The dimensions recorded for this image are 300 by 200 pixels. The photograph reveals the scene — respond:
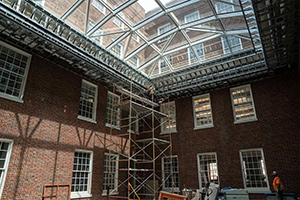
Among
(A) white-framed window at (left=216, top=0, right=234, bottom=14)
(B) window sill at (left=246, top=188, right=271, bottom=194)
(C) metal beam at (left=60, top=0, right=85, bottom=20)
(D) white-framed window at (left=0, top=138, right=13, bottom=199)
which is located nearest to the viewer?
(D) white-framed window at (left=0, top=138, right=13, bottom=199)

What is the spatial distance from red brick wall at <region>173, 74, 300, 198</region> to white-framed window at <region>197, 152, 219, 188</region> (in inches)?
10.8

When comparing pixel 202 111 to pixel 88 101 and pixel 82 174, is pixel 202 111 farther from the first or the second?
pixel 82 174

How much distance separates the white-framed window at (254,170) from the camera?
38.4 ft

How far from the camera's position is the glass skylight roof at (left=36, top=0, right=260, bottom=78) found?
29.8ft

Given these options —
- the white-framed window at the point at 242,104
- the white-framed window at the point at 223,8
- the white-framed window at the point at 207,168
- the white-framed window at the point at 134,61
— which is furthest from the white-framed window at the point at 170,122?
the white-framed window at the point at 223,8

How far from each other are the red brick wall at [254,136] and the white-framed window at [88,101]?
6.10 meters

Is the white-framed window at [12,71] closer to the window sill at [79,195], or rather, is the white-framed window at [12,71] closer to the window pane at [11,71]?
the window pane at [11,71]

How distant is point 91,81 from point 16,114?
4.78 meters

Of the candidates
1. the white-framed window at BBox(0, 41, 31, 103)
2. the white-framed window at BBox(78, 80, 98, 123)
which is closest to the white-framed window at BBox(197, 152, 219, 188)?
the white-framed window at BBox(78, 80, 98, 123)

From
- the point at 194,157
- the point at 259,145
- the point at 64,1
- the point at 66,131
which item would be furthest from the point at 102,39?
the point at 259,145

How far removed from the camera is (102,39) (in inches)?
528

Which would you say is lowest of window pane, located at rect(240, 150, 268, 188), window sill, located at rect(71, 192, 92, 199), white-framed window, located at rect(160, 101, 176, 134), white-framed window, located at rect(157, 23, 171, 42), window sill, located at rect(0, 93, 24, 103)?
window sill, located at rect(71, 192, 92, 199)

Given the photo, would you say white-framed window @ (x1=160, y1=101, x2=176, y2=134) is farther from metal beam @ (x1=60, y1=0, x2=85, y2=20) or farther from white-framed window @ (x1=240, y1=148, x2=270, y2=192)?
metal beam @ (x1=60, y1=0, x2=85, y2=20)

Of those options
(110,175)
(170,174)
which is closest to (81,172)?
(110,175)
